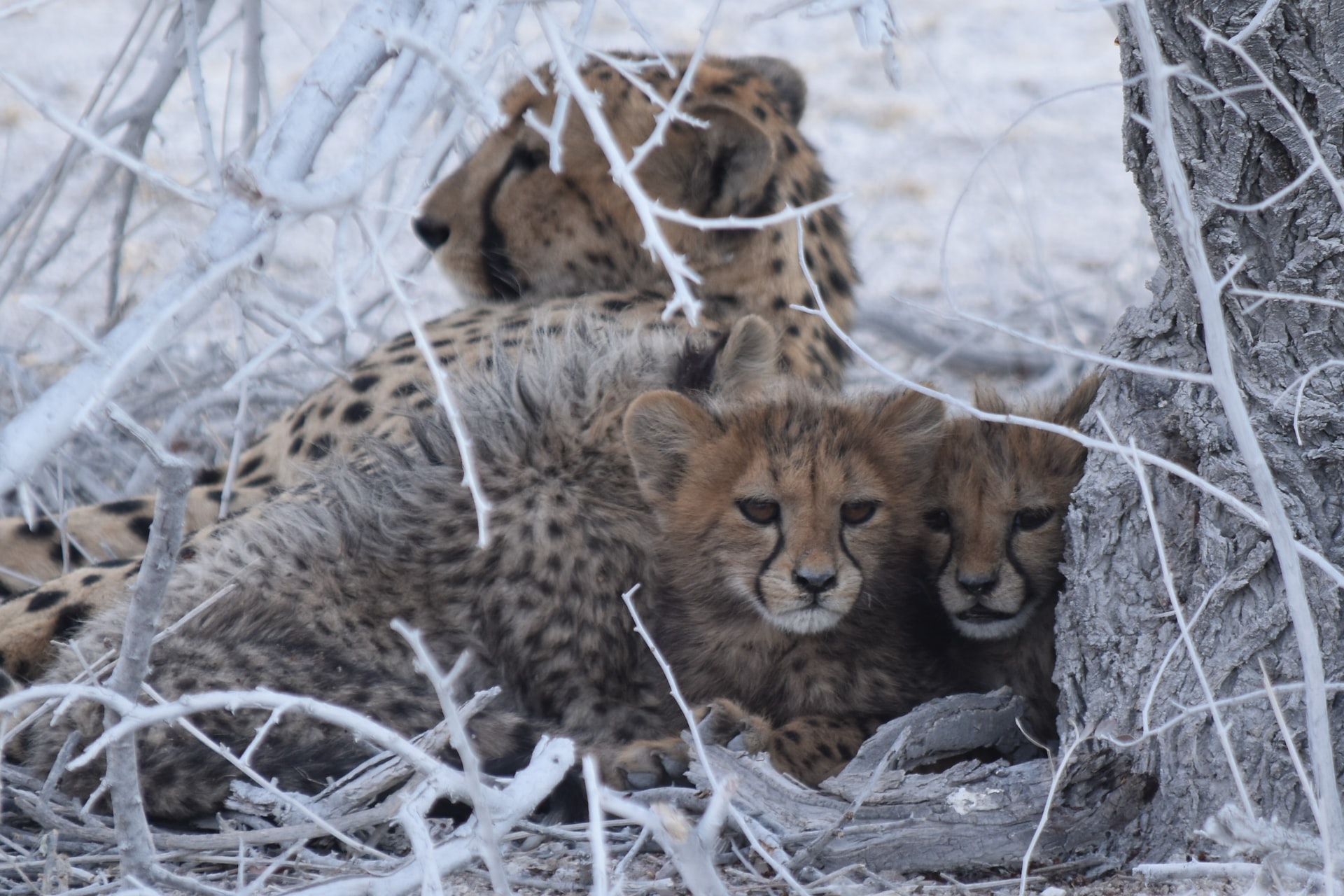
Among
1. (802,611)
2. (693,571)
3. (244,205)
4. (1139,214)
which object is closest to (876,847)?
(802,611)

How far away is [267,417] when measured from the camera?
167 inches

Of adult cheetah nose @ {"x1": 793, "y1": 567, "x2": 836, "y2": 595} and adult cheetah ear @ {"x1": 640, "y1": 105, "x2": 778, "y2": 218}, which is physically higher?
adult cheetah ear @ {"x1": 640, "y1": 105, "x2": 778, "y2": 218}

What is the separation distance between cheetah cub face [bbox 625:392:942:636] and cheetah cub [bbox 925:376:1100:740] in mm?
71

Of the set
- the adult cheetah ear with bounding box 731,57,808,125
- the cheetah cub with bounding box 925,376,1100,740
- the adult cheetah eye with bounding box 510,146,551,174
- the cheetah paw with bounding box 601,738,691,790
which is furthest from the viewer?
the adult cheetah ear with bounding box 731,57,808,125

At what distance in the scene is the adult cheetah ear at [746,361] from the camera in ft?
8.14

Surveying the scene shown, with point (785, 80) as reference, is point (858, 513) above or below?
below

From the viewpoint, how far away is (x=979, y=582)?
2207 millimetres

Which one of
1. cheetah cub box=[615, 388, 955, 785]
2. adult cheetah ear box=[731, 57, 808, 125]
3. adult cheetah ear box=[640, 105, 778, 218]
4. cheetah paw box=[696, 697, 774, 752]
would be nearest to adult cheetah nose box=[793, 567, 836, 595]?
cheetah cub box=[615, 388, 955, 785]

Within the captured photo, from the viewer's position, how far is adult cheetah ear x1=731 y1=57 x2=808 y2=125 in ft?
12.5

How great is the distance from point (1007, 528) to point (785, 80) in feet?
6.49

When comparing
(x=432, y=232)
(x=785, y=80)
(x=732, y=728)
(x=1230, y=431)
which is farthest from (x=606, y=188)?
(x=1230, y=431)

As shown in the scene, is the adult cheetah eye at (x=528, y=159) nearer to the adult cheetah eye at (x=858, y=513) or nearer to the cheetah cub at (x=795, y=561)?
the cheetah cub at (x=795, y=561)

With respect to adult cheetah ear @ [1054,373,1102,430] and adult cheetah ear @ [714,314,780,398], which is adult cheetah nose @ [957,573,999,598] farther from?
adult cheetah ear @ [714,314,780,398]

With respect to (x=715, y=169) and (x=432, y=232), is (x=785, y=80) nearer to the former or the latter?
(x=715, y=169)
